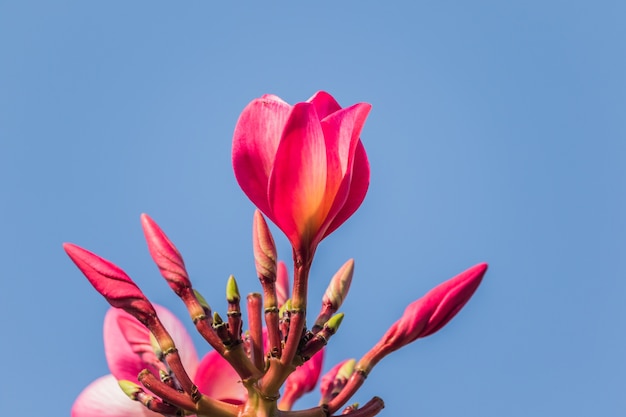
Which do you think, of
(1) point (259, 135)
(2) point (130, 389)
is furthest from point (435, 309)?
(2) point (130, 389)

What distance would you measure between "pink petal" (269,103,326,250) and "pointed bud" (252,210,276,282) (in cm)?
10

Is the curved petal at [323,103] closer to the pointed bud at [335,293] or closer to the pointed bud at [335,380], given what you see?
the pointed bud at [335,293]

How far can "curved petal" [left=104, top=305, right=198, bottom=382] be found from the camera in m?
2.02

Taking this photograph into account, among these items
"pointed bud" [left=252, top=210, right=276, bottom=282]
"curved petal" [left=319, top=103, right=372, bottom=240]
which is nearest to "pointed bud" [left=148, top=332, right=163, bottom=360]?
"pointed bud" [left=252, top=210, right=276, bottom=282]

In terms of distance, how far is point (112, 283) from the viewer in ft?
5.95

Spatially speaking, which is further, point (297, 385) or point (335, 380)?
point (297, 385)

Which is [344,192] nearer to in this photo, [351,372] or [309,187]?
[309,187]

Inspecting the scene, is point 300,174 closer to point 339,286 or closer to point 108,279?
point 339,286

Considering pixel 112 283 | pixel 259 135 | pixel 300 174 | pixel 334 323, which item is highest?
pixel 259 135

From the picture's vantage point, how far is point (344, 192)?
1.78 metres

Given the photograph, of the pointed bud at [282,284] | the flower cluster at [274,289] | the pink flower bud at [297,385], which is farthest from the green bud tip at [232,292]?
the pink flower bud at [297,385]

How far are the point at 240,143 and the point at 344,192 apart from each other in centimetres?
23

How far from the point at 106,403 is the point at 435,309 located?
80cm

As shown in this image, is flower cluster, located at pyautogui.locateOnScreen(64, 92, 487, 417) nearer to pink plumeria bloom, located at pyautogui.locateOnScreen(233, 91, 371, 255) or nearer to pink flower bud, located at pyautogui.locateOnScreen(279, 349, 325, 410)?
pink plumeria bloom, located at pyautogui.locateOnScreen(233, 91, 371, 255)
